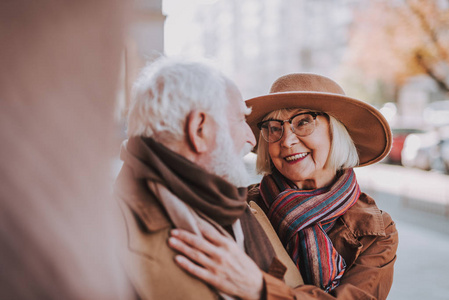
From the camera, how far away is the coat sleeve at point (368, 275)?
1.83 meters

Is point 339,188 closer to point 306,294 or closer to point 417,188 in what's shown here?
point 306,294

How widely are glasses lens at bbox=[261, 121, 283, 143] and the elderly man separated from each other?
2.61 feet

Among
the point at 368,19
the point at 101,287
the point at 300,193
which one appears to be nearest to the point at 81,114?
the point at 101,287

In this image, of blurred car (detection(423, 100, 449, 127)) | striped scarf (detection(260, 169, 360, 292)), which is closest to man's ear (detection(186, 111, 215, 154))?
striped scarf (detection(260, 169, 360, 292))

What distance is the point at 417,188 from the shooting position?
10227 mm

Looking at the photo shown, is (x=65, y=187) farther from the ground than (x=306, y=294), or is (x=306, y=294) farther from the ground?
(x=65, y=187)

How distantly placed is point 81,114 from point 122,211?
744mm

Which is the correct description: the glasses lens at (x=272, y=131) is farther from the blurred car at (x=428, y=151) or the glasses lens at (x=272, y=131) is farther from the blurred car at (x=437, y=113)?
the blurred car at (x=437, y=113)

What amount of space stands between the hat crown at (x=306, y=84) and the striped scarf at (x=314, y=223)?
48 centimetres

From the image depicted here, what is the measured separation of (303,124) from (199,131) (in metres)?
0.97

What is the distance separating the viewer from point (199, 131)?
61.8 inches

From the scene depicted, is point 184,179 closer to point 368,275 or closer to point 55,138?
point 55,138

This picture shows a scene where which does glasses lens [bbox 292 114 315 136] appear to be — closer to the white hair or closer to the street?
the white hair

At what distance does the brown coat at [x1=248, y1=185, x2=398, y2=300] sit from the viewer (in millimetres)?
1930
